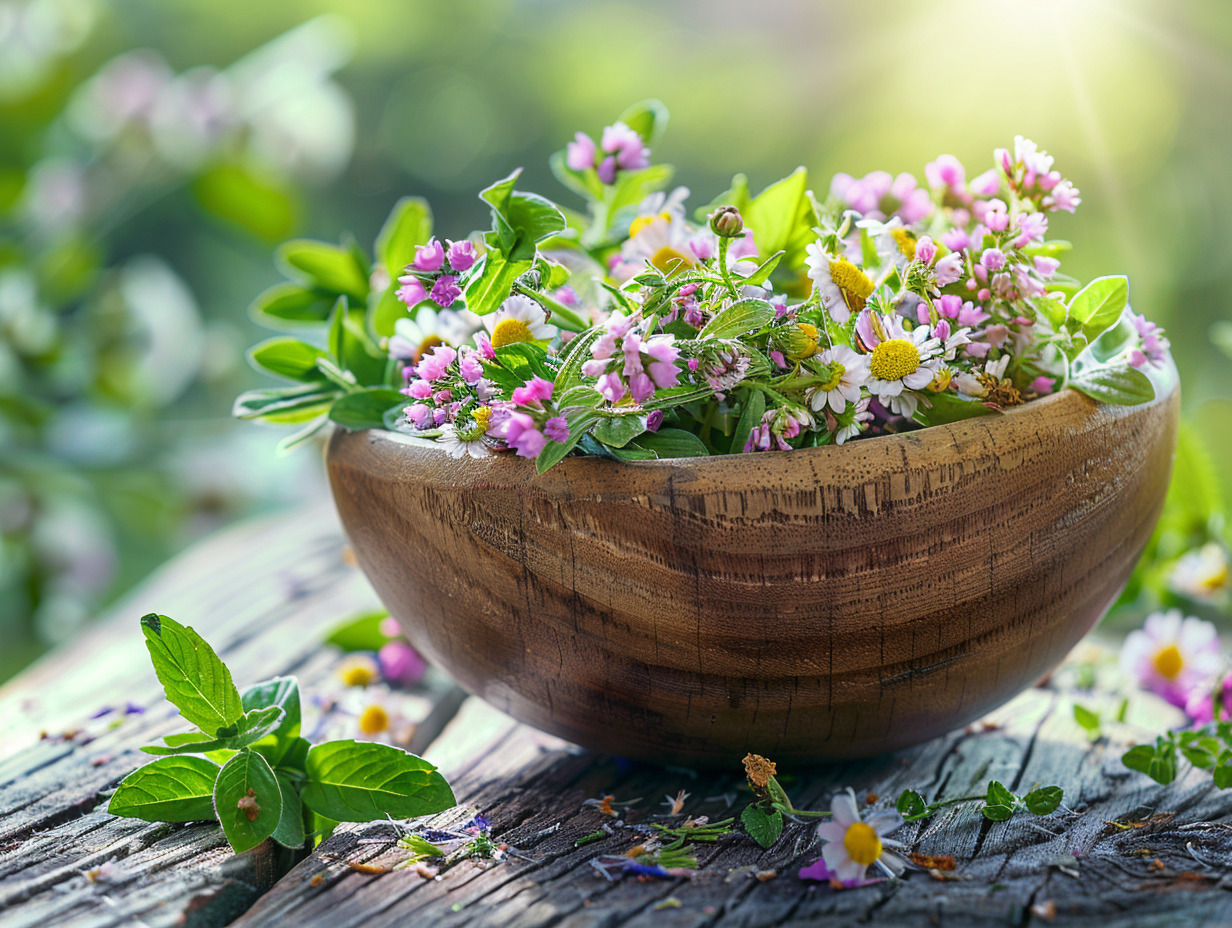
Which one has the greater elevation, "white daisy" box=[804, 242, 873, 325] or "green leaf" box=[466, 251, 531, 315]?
"green leaf" box=[466, 251, 531, 315]

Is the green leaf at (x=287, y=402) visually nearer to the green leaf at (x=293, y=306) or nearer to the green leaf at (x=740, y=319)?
the green leaf at (x=293, y=306)

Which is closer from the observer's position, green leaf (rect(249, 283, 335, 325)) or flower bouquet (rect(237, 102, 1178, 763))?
flower bouquet (rect(237, 102, 1178, 763))

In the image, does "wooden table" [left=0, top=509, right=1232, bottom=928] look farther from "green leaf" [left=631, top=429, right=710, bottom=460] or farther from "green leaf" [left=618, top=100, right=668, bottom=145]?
"green leaf" [left=618, top=100, right=668, bottom=145]

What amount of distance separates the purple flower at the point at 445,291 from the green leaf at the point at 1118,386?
0.29 meters

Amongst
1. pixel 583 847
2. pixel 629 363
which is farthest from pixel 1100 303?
pixel 583 847

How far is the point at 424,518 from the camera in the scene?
17.7 inches

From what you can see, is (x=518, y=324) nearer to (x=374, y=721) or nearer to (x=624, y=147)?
(x=624, y=147)

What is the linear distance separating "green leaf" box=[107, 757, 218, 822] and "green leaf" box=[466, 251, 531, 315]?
0.83 feet

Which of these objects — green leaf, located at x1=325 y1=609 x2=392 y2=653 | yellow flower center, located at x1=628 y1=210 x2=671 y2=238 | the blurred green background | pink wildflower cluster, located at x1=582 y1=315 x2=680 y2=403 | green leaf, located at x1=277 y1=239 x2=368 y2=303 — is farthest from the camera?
the blurred green background

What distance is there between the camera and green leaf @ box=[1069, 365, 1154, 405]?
458 millimetres

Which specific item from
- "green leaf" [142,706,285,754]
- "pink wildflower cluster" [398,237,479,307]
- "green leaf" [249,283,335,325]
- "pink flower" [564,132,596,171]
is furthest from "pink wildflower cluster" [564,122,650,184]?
"green leaf" [142,706,285,754]

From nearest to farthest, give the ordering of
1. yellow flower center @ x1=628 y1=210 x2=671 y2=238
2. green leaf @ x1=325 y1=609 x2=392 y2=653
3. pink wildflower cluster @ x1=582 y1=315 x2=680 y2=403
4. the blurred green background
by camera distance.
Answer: pink wildflower cluster @ x1=582 y1=315 x2=680 y2=403 → yellow flower center @ x1=628 y1=210 x2=671 y2=238 → green leaf @ x1=325 y1=609 x2=392 y2=653 → the blurred green background

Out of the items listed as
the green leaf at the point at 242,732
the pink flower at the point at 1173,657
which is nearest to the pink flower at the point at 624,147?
the green leaf at the point at 242,732

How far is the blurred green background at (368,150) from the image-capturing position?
1188 millimetres
